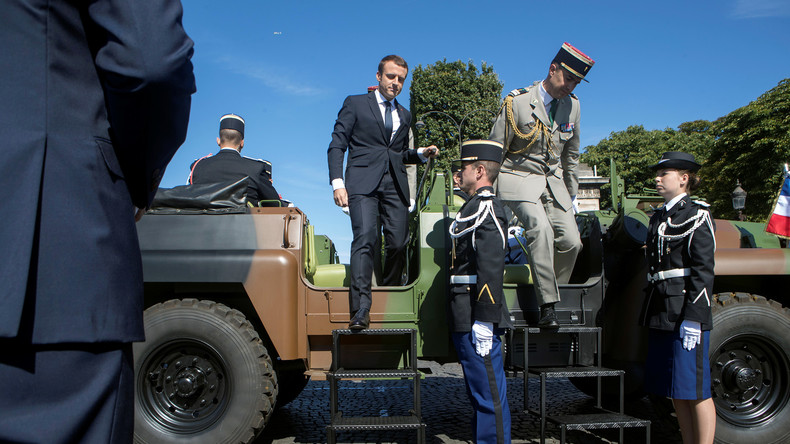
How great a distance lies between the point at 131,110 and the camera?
4.02ft

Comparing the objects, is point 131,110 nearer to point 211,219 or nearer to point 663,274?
point 211,219

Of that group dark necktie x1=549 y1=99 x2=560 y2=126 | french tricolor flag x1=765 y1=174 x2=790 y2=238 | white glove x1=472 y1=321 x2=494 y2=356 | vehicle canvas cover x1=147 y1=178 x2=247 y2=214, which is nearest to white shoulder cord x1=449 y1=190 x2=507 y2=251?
white glove x1=472 y1=321 x2=494 y2=356

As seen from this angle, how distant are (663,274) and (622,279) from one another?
30.7 inches

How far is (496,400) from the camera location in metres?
3.60

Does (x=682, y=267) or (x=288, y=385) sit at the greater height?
(x=682, y=267)

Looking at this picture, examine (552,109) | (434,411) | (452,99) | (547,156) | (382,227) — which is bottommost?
(434,411)

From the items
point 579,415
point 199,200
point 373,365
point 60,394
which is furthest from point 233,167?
point 60,394

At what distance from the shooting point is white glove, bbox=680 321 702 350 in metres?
3.67

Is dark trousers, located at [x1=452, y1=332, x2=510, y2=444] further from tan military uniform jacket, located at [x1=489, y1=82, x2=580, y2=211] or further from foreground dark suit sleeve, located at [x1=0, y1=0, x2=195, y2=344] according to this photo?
foreground dark suit sleeve, located at [x1=0, y1=0, x2=195, y2=344]

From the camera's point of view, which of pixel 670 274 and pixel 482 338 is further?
pixel 670 274

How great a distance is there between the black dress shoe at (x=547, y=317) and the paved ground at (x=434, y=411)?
0.89 m

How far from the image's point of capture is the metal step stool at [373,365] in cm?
371

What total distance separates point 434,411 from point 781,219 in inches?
176

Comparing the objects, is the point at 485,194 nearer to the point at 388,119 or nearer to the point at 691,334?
the point at 388,119
